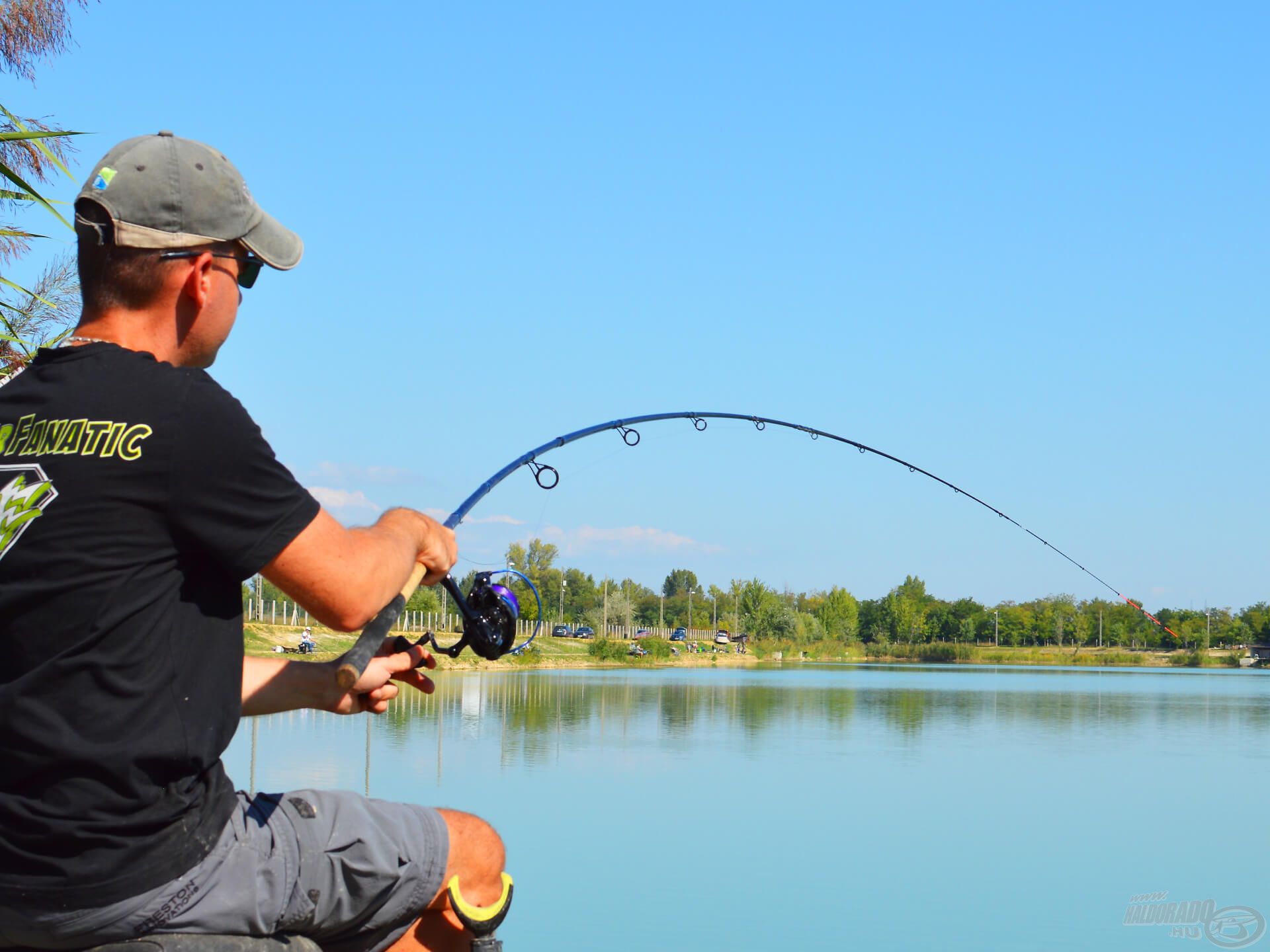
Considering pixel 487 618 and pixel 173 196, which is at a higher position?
pixel 173 196

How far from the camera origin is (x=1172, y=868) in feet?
35.7

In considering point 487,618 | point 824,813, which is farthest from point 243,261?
point 824,813

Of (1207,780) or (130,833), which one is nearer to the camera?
(130,833)

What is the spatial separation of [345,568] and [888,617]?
9738 cm

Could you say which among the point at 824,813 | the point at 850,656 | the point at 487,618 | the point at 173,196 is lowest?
the point at 850,656

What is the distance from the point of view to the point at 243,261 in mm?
2010

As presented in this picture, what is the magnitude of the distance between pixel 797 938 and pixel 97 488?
7.86m

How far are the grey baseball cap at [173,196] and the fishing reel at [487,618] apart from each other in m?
1.23

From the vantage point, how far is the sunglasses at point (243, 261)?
1902 millimetres

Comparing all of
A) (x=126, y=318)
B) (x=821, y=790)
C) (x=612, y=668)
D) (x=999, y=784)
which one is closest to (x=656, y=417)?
(x=126, y=318)

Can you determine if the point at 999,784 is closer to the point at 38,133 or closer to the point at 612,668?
the point at 38,133

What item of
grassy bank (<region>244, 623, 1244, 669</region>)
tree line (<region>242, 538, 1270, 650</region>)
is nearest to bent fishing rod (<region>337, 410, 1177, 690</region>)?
grassy bank (<region>244, 623, 1244, 669</region>)

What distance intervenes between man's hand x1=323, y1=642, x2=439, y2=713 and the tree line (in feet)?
219

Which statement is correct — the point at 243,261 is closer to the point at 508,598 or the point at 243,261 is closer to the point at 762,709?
the point at 508,598
